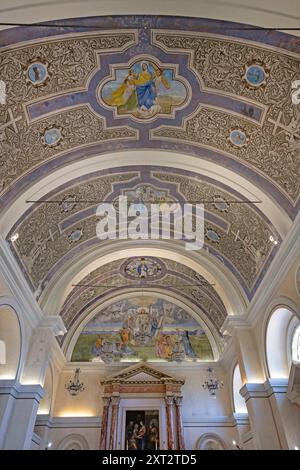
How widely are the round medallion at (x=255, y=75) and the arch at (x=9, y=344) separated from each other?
28.7 ft

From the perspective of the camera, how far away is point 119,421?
43.2ft

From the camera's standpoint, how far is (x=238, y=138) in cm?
840

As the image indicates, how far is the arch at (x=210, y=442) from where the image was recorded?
12984mm

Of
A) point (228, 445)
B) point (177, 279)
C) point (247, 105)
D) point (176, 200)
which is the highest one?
point (177, 279)

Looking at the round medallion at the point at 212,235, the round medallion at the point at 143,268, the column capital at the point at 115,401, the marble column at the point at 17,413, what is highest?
the round medallion at the point at 143,268

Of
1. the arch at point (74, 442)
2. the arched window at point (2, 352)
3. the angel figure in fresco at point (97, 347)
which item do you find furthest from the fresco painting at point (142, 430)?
the arched window at point (2, 352)

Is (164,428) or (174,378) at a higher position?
(174,378)

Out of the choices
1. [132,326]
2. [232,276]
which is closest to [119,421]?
[132,326]

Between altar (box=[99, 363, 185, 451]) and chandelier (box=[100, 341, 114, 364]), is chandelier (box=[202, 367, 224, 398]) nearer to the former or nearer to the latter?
altar (box=[99, 363, 185, 451])

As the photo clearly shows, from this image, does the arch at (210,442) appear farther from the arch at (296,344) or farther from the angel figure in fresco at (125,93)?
the angel figure in fresco at (125,93)

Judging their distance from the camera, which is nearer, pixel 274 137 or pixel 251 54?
pixel 251 54

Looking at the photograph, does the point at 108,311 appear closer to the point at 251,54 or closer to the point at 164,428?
the point at 164,428

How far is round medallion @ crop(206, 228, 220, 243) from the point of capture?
460 inches

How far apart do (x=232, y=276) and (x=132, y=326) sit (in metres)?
6.32
